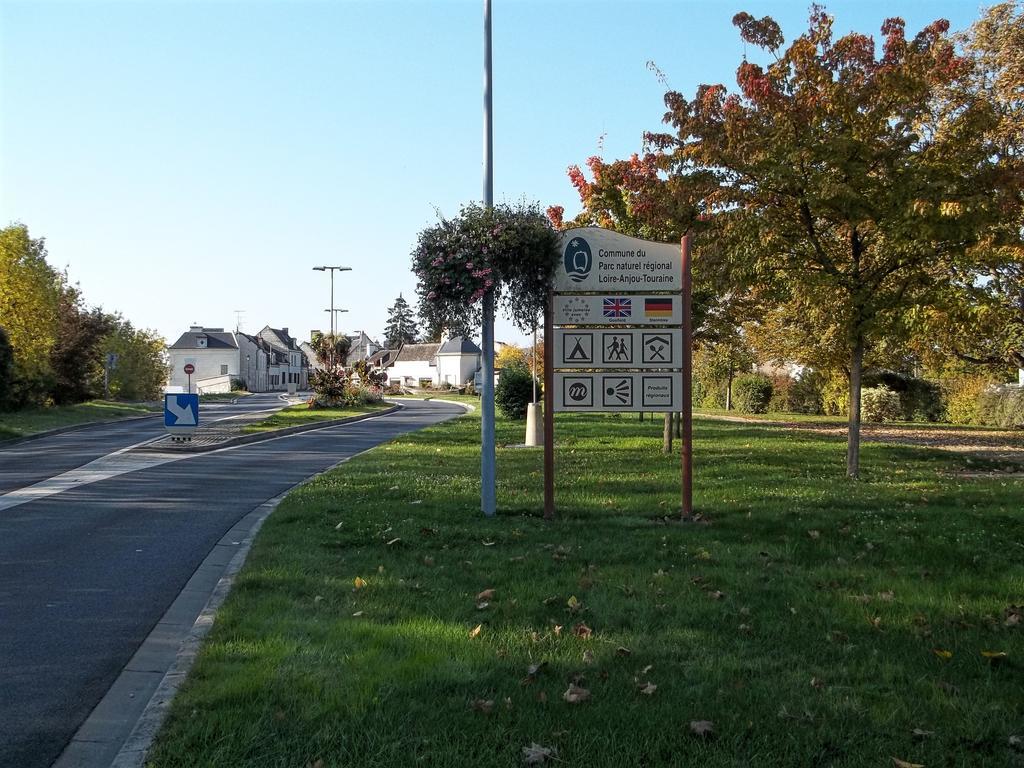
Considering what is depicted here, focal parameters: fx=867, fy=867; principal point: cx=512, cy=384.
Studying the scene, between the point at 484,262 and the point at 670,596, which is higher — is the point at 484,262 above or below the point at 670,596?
above

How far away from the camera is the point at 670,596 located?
19.5 ft

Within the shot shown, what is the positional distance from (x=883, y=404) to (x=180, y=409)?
26.6 meters

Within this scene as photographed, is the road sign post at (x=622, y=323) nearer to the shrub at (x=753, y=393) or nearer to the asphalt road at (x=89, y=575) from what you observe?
the asphalt road at (x=89, y=575)

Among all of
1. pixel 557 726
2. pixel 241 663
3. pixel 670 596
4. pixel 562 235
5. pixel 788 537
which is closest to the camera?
pixel 557 726

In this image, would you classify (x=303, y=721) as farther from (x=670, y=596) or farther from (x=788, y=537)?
(x=788, y=537)

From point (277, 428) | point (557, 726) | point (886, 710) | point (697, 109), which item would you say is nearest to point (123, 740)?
point (557, 726)

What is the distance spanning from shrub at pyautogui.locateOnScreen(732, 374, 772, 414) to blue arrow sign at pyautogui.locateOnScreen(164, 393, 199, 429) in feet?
88.7

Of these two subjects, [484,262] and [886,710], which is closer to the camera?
[886,710]

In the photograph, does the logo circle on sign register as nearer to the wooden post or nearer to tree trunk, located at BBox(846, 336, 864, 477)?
the wooden post

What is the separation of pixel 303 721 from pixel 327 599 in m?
2.15

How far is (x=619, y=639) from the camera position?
4965mm

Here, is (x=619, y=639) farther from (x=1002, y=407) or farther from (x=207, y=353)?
(x=207, y=353)

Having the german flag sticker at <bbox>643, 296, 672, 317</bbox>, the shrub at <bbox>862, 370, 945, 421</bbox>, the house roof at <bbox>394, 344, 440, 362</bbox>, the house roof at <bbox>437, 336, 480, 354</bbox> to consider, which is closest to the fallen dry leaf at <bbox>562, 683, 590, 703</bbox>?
the german flag sticker at <bbox>643, 296, 672, 317</bbox>

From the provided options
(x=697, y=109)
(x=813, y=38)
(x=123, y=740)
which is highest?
(x=813, y=38)
